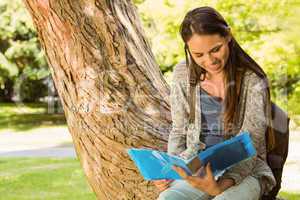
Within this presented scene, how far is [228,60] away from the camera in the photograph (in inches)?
85.4

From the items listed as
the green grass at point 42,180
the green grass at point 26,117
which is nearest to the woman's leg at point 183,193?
the green grass at point 42,180

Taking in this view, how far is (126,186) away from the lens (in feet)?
8.98

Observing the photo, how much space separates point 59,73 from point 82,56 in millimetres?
145

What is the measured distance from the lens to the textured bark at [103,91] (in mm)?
2709

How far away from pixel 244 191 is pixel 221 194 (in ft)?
0.25

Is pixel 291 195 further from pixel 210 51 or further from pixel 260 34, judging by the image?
pixel 210 51

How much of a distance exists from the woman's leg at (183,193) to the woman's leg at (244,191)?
0.35 ft

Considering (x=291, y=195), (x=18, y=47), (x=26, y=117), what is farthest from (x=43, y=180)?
(x=26, y=117)

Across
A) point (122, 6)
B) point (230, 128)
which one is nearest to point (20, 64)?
point (122, 6)

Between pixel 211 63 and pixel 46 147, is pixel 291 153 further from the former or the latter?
pixel 211 63

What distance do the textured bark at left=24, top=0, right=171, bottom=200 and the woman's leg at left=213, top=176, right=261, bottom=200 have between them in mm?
622

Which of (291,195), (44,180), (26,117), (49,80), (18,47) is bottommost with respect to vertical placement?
(26,117)

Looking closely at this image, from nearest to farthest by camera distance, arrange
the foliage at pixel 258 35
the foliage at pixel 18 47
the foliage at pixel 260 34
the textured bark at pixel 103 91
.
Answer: the textured bark at pixel 103 91 → the foliage at pixel 260 34 → the foliage at pixel 258 35 → the foliage at pixel 18 47

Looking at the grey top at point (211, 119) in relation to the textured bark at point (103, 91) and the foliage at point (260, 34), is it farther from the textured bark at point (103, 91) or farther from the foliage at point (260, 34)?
the textured bark at point (103, 91)
